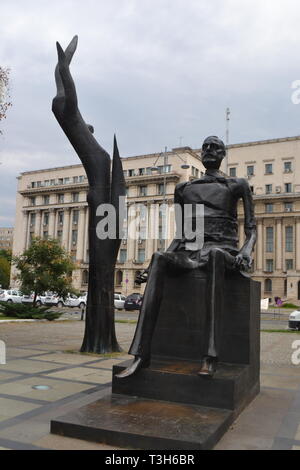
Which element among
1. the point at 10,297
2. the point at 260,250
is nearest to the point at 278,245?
the point at 260,250

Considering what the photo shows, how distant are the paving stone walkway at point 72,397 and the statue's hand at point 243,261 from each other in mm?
1717

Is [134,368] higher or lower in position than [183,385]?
higher

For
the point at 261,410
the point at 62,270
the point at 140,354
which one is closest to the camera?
the point at 140,354

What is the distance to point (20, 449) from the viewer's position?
3.75m

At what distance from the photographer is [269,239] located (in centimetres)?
6150

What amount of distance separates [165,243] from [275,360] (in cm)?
4787

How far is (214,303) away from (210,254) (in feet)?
1.94

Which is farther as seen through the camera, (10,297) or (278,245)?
(278,245)

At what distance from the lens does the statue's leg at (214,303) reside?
471 centimetres

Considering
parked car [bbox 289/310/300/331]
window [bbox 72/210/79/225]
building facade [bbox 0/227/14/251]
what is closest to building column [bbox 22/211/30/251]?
window [bbox 72/210/79/225]

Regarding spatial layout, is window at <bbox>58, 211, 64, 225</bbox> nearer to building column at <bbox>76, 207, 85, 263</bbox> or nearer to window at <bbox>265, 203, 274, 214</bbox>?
building column at <bbox>76, 207, 85, 263</bbox>

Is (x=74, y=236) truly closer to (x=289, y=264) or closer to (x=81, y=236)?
(x=81, y=236)
